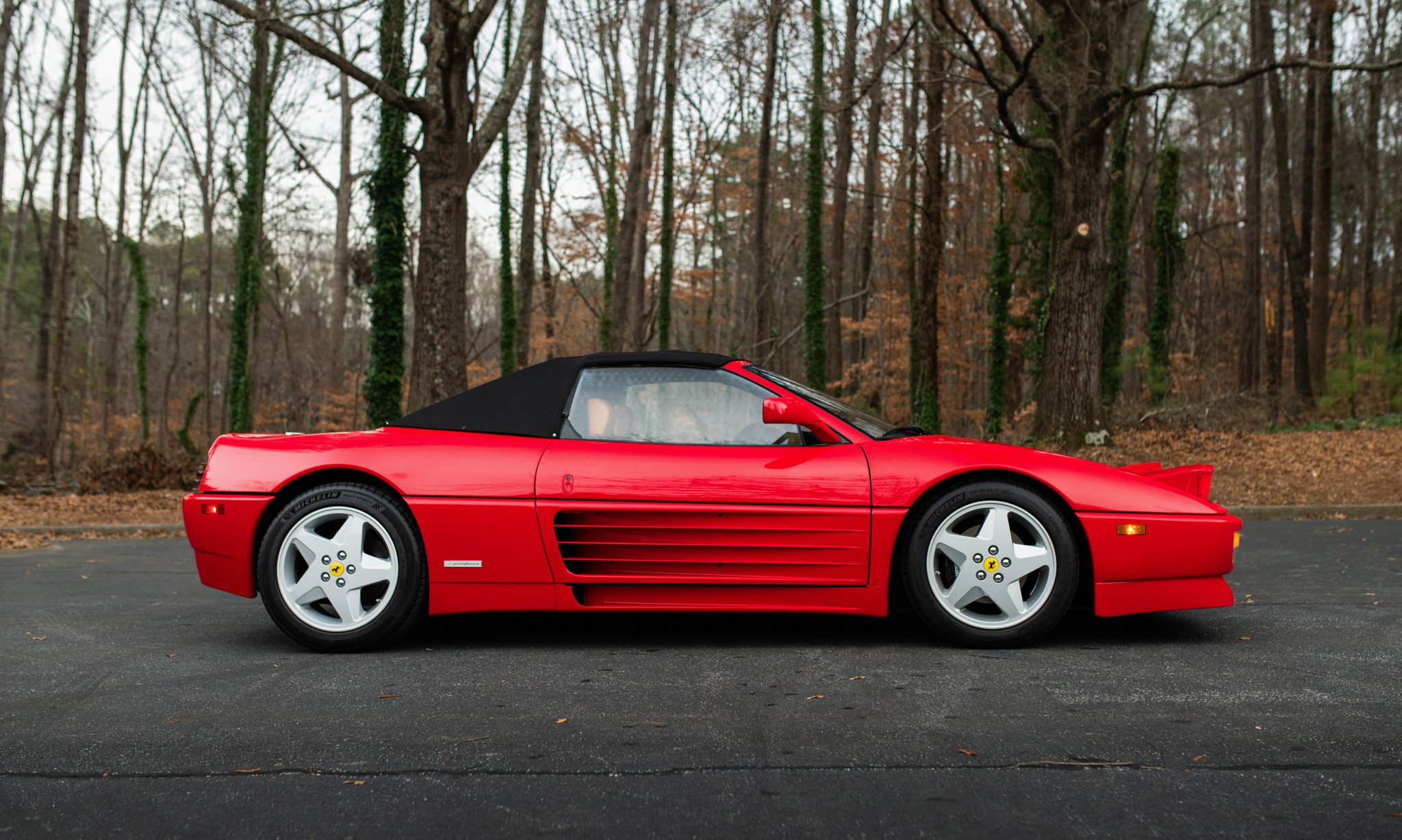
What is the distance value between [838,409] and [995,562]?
91 centimetres

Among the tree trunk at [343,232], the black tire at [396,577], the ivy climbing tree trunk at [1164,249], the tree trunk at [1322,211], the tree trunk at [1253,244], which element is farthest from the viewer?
the tree trunk at [343,232]

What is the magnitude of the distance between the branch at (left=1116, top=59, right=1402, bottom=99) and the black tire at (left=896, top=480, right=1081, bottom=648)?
29.8 ft

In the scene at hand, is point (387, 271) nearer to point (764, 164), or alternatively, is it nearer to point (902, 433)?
point (764, 164)

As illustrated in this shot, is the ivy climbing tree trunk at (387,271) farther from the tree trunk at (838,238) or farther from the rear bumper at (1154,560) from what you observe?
the rear bumper at (1154,560)

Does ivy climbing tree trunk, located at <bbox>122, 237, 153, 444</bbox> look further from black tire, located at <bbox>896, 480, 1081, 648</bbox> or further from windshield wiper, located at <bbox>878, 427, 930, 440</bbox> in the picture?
black tire, located at <bbox>896, 480, 1081, 648</bbox>

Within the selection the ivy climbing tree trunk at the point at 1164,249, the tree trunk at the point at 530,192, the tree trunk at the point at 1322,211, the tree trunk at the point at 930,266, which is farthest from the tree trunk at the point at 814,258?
the tree trunk at the point at 1322,211

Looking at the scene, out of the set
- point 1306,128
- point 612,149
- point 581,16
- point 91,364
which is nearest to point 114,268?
point 91,364

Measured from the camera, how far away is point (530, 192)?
24719 millimetres

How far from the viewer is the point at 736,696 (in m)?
3.37

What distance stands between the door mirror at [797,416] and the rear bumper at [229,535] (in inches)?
83.9

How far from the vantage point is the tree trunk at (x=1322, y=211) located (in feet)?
67.1

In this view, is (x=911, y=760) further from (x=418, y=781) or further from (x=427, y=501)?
(x=427, y=501)

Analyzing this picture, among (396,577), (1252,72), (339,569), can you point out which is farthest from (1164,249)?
(339,569)

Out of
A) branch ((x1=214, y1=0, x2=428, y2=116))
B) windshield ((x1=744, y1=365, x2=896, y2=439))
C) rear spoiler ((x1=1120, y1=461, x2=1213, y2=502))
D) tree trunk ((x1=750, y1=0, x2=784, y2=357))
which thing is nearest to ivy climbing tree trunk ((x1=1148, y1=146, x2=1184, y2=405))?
tree trunk ((x1=750, y1=0, x2=784, y2=357))
